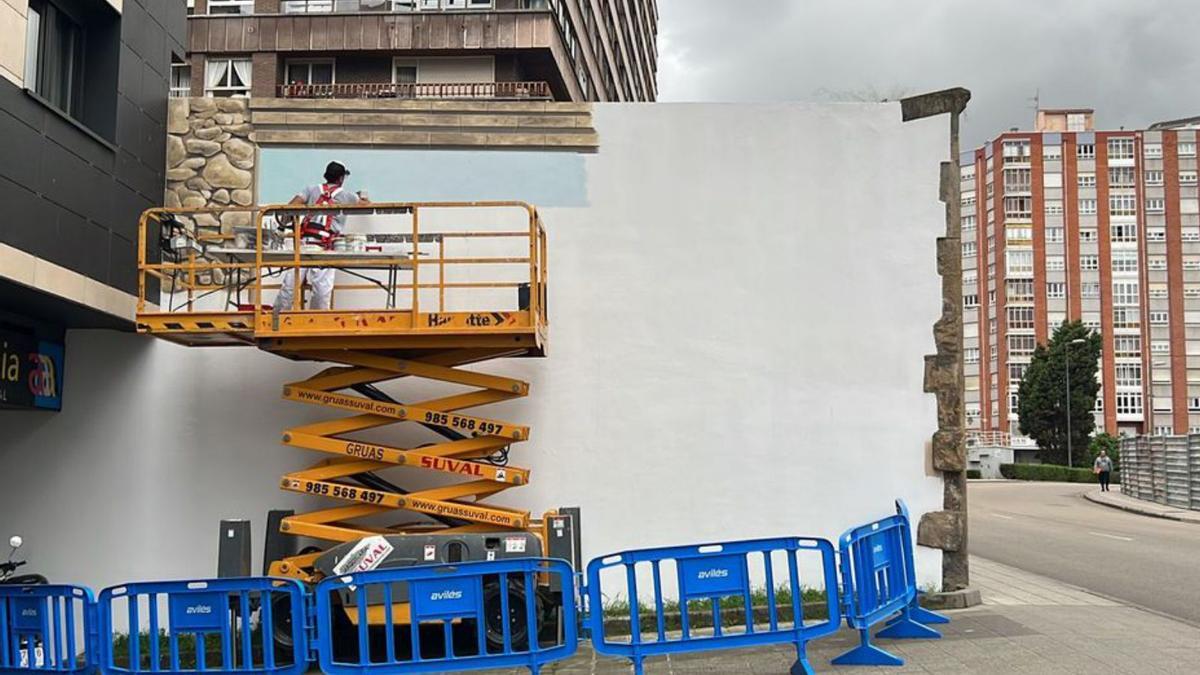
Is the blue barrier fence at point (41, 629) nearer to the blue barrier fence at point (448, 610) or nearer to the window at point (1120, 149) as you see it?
the blue barrier fence at point (448, 610)

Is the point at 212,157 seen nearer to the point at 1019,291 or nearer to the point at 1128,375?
the point at 1019,291

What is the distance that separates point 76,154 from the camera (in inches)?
363

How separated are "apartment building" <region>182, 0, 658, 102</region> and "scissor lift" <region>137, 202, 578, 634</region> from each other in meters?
22.9

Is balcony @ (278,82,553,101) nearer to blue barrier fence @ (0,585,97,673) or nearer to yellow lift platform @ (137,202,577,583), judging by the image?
yellow lift platform @ (137,202,577,583)

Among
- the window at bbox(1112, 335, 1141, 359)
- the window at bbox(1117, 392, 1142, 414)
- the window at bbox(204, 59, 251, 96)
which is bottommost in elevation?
the window at bbox(1117, 392, 1142, 414)

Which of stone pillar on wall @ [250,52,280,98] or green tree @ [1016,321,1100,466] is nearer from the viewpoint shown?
stone pillar on wall @ [250,52,280,98]

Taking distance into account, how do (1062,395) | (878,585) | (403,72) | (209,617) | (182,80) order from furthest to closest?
(1062,395)
(403,72)
(182,80)
(878,585)
(209,617)

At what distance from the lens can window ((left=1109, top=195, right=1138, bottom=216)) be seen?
9006 centimetres

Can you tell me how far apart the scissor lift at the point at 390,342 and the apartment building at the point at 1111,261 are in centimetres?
8572

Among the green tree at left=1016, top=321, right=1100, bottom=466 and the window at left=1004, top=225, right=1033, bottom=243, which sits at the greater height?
the window at left=1004, top=225, right=1033, bottom=243

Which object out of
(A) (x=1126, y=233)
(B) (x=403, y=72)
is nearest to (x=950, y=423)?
(B) (x=403, y=72)

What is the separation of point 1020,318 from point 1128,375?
385 inches

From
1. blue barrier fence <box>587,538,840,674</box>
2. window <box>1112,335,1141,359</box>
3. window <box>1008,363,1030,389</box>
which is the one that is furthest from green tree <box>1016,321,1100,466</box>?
blue barrier fence <box>587,538,840,674</box>

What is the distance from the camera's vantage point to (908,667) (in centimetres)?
759
